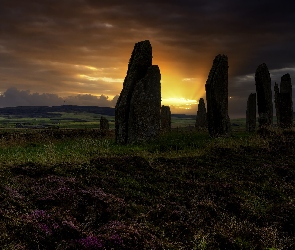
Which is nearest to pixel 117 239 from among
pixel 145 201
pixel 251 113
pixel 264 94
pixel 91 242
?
pixel 91 242

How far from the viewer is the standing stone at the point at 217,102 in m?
30.3

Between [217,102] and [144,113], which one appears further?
[217,102]

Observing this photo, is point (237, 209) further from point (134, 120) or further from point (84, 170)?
point (134, 120)

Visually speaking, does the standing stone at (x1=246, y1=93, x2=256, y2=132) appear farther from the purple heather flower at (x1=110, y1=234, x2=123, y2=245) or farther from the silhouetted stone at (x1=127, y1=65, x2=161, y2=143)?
the purple heather flower at (x1=110, y1=234, x2=123, y2=245)

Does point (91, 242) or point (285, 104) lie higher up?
point (285, 104)

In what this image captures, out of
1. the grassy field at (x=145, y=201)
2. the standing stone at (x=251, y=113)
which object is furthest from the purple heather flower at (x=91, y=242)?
the standing stone at (x=251, y=113)

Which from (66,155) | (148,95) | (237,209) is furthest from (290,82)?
(237,209)

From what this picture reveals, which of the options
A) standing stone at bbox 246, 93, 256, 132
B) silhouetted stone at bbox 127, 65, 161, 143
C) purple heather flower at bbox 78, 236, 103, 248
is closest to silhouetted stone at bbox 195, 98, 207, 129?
standing stone at bbox 246, 93, 256, 132

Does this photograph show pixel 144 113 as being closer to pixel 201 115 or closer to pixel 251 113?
pixel 251 113

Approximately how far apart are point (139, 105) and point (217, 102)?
27.3 feet

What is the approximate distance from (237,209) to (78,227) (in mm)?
5508

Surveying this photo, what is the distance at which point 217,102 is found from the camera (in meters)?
30.2

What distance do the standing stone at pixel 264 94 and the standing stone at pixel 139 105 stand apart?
14.9 m

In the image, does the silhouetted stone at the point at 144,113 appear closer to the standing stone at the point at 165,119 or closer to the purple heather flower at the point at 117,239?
the purple heather flower at the point at 117,239
